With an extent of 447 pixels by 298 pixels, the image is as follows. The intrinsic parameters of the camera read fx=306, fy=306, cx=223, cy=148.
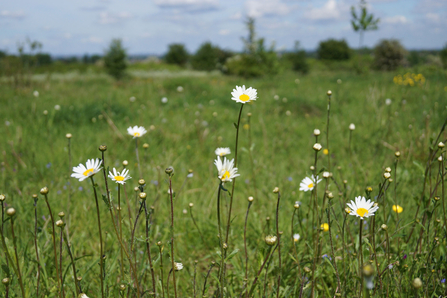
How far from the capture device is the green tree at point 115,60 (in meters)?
19.7

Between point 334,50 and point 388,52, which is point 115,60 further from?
point 334,50

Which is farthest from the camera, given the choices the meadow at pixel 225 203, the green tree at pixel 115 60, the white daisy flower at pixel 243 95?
the green tree at pixel 115 60

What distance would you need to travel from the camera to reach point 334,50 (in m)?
Result: 45.9

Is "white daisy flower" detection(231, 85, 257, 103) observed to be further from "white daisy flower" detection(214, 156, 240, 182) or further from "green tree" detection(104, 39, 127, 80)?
"green tree" detection(104, 39, 127, 80)

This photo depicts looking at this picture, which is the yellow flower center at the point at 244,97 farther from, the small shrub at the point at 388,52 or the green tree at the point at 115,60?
the small shrub at the point at 388,52

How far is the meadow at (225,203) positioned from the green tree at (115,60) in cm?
1481

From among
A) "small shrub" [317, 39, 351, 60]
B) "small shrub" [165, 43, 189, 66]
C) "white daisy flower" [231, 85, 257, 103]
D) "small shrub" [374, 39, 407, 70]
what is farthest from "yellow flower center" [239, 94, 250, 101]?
"small shrub" [317, 39, 351, 60]

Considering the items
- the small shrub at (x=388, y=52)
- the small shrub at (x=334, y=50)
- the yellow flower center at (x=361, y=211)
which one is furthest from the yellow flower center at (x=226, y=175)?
the small shrub at (x=334, y=50)

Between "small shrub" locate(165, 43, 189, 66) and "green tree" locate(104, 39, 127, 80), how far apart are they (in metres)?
25.0

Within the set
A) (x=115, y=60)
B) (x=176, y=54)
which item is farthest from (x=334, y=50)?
(x=115, y=60)

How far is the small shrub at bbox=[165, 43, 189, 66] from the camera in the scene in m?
45.1

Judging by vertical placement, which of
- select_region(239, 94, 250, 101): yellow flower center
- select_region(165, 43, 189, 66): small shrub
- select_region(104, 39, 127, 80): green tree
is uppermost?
select_region(165, 43, 189, 66): small shrub

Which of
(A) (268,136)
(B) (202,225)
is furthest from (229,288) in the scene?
(A) (268,136)

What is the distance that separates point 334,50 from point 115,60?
119 ft
